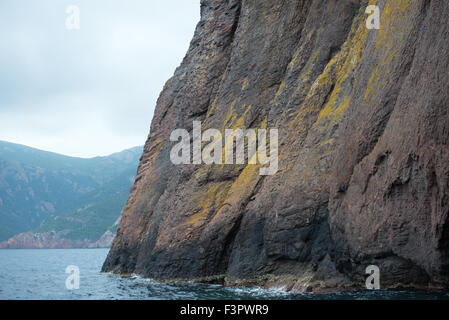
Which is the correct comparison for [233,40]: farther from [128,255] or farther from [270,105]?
[128,255]

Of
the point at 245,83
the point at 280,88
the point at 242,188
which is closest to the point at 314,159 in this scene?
the point at 242,188

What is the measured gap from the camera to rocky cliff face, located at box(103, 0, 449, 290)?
1906cm

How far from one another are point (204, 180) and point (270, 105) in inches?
260

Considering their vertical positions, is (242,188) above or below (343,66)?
below

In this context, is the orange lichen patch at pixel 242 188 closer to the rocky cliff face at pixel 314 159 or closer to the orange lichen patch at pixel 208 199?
the rocky cliff face at pixel 314 159

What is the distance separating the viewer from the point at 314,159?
86.7ft

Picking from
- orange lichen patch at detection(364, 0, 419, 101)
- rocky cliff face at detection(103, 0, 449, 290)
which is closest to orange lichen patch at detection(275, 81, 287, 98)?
rocky cliff face at detection(103, 0, 449, 290)

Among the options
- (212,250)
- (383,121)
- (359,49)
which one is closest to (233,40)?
(359,49)

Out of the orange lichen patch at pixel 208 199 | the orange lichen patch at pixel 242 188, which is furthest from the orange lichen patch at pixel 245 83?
the orange lichen patch at pixel 208 199

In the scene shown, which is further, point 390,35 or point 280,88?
point 280,88

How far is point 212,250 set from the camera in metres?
30.3

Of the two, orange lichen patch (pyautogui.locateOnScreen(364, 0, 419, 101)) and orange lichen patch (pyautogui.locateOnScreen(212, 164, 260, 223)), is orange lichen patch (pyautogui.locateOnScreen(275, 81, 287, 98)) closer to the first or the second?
orange lichen patch (pyautogui.locateOnScreen(212, 164, 260, 223))

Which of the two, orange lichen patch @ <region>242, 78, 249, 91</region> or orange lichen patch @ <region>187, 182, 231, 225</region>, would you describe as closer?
orange lichen patch @ <region>187, 182, 231, 225</region>

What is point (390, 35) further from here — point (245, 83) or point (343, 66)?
point (245, 83)
